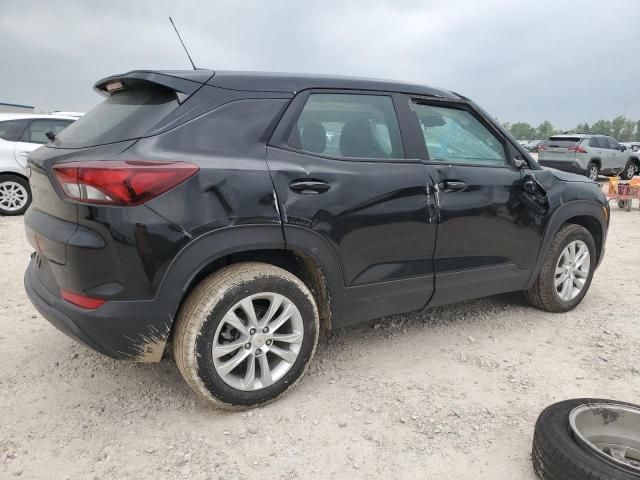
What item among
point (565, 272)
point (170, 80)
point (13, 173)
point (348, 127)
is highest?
point (170, 80)

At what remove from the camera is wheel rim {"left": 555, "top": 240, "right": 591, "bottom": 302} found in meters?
3.83

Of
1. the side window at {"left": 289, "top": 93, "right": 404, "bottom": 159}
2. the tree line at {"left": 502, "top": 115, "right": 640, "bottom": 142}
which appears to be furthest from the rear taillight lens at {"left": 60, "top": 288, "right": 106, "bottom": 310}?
the tree line at {"left": 502, "top": 115, "right": 640, "bottom": 142}

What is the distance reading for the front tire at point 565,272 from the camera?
373 centimetres

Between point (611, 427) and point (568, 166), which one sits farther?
point (568, 166)

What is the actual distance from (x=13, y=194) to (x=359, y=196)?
24.0ft

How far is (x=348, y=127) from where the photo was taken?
280 centimetres

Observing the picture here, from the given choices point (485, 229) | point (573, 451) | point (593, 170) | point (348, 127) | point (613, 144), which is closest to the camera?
point (573, 451)

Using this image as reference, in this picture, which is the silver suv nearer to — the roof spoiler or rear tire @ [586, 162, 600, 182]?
rear tire @ [586, 162, 600, 182]

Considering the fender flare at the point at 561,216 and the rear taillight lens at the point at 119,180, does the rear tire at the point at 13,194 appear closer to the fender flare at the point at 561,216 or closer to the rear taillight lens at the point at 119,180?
the rear taillight lens at the point at 119,180

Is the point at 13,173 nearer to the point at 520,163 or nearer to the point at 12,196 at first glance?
the point at 12,196

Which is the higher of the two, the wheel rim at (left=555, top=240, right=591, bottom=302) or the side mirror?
the side mirror

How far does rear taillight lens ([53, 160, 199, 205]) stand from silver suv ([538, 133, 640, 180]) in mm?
16648

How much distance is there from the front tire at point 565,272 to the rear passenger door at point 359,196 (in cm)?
127

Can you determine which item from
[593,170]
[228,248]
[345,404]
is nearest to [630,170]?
[593,170]
